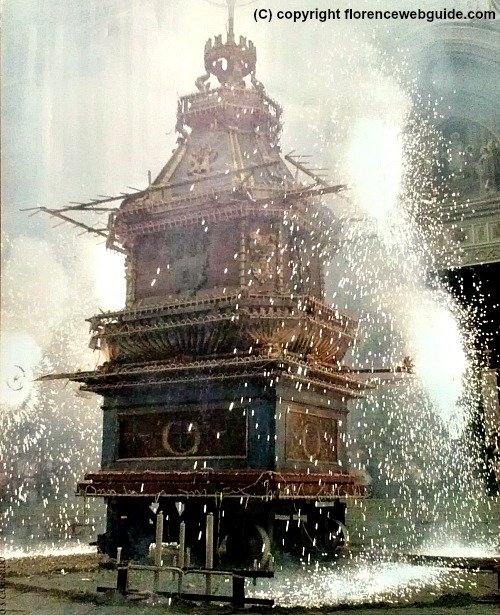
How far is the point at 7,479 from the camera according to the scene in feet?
31.9

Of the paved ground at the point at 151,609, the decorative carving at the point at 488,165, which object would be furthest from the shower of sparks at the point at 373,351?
the paved ground at the point at 151,609

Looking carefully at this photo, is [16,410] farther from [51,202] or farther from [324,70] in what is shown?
[324,70]

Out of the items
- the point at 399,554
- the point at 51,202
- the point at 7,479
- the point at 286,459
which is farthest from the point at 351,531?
the point at 51,202

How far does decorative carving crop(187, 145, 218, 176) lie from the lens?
321 inches

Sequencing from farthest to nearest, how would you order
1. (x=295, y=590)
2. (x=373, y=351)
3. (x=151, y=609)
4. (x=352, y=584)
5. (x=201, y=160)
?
(x=373, y=351) → (x=201, y=160) → (x=352, y=584) → (x=295, y=590) → (x=151, y=609)

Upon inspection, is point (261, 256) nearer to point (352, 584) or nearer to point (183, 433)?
point (183, 433)

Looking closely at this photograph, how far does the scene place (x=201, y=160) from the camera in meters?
8.22

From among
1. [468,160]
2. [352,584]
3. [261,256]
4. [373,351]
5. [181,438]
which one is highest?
[468,160]

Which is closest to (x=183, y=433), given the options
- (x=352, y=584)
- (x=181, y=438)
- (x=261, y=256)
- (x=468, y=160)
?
(x=181, y=438)

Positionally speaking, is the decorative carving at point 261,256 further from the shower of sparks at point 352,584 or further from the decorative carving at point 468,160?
the shower of sparks at point 352,584

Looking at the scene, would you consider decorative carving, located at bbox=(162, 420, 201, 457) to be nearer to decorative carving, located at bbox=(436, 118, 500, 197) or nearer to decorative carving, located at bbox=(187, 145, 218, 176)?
decorative carving, located at bbox=(187, 145, 218, 176)

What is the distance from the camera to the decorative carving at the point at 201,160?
816 centimetres

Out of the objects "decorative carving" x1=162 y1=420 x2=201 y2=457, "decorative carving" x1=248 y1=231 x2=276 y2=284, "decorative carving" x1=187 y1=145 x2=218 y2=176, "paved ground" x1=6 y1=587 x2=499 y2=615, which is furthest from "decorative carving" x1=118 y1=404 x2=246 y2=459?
"decorative carving" x1=187 y1=145 x2=218 y2=176

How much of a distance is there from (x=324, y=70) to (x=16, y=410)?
554 centimetres
